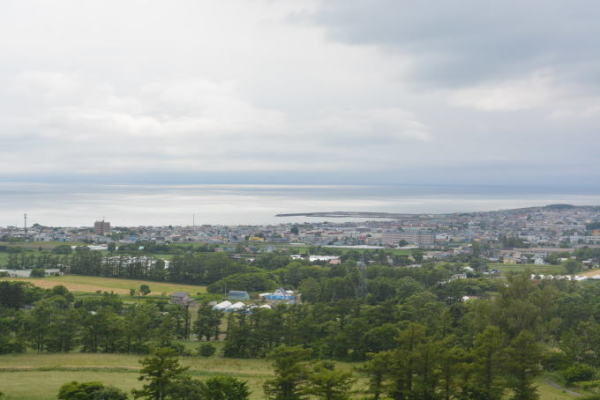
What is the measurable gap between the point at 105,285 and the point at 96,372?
1659cm

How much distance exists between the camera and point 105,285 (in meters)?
28.9

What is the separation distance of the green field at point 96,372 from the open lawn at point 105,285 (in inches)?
479

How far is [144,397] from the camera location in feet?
35.3

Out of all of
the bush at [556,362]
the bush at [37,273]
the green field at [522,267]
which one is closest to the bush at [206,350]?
the bush at [556,362]

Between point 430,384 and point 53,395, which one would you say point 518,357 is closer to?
point 430,384

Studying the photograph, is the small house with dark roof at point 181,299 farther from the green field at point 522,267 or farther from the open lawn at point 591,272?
the open lawn at point 591,272

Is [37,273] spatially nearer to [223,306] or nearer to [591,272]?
[223,306]

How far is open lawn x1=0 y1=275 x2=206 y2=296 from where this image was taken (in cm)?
2752

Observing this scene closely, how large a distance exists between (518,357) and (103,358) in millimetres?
10899

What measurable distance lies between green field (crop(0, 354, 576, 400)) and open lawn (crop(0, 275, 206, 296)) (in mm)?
12170

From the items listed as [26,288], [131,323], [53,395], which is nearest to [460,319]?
[131,323]

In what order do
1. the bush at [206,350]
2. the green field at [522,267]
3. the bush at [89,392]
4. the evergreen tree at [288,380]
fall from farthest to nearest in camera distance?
the green field at [522,267] → the bush at [206,350] → the evergreen tree at [288,380] → the bush at [89,392]

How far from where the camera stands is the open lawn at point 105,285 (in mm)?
27516

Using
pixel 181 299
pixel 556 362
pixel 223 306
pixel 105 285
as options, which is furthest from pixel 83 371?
pixel 105 285
